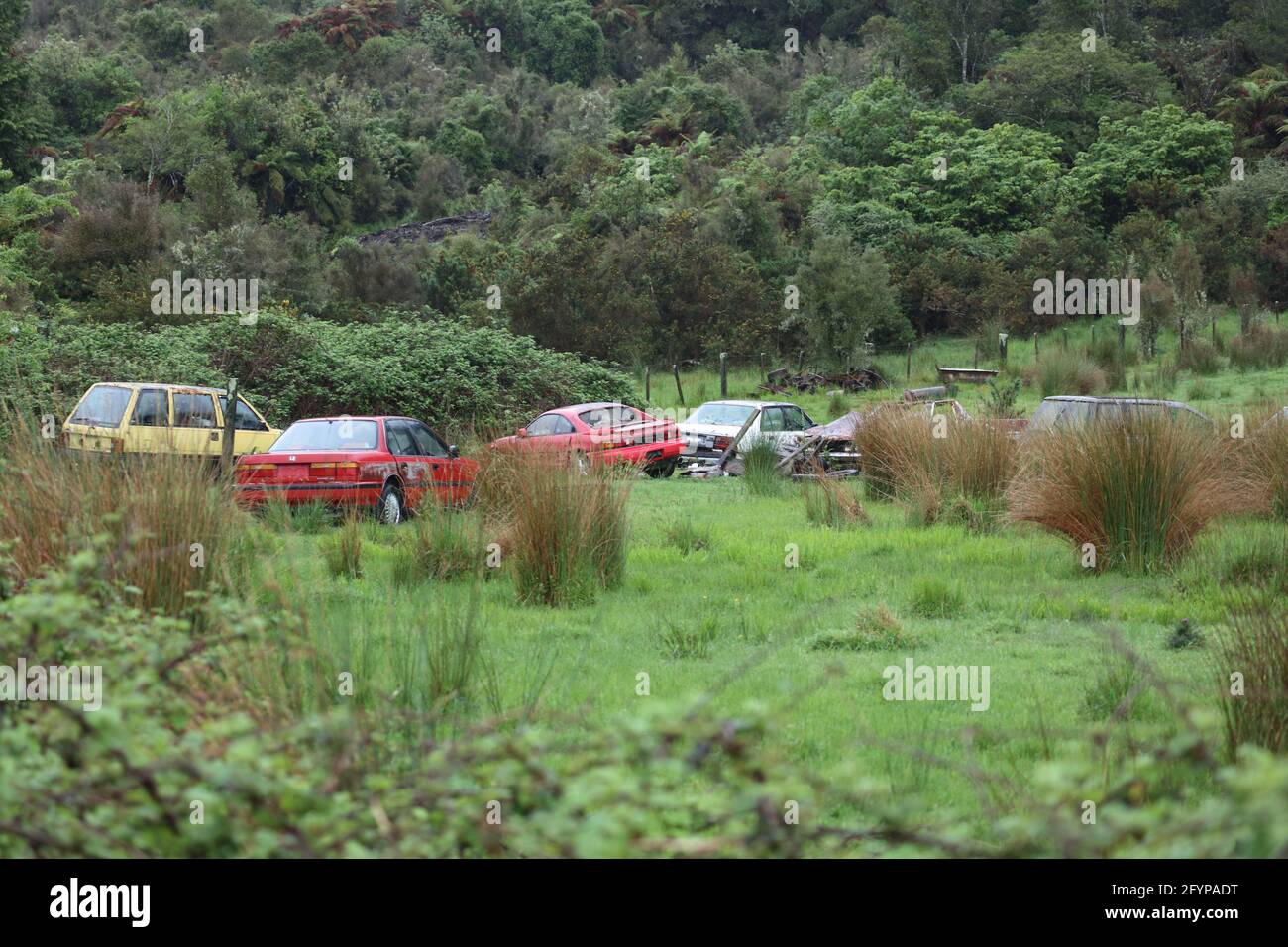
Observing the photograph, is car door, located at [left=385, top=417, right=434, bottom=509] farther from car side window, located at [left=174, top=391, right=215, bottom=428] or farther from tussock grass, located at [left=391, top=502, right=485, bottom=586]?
tussock grass, located at [left=391, top=502, right=485, bottom=586]

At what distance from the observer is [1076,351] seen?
27.1 meters

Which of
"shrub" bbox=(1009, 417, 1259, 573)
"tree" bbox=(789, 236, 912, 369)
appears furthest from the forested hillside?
"shrub" bbox=(1009, 417, 1259, 573)

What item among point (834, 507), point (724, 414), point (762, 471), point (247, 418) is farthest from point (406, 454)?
point (724, 414)

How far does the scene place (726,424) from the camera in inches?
882

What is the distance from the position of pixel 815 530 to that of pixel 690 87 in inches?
2162

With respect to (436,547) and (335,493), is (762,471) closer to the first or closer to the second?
(335,493)

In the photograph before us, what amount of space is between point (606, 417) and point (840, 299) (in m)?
14.9

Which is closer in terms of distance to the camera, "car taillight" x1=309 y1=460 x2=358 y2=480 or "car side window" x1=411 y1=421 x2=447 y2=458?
"car taillight" x1=309 y1=460 x2=358 y2=480

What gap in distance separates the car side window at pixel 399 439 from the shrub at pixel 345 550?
14.1ft

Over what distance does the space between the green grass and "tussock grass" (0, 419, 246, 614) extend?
0.56m

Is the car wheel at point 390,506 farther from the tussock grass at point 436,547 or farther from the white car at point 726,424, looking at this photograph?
the white car at point 726,424

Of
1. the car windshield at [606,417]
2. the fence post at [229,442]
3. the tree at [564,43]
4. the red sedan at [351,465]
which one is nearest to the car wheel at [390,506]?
the red sedan at [351,465]

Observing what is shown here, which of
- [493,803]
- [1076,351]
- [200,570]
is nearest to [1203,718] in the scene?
[493,803]

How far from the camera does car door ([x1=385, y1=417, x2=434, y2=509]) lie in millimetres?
14508
